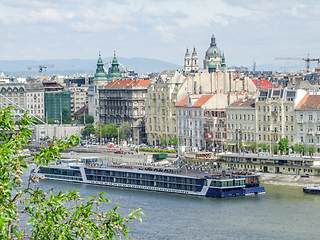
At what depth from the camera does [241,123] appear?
337 feet

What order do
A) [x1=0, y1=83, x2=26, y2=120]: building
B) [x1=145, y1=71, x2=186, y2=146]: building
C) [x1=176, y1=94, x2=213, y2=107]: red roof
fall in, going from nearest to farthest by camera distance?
[x1=176, y1=94, x2=213, y2=107]: red roof < [x1=145, y1=71, x2=186, y2=146]: building < [x1=0, y1=83, x2=26, y2=120]: building

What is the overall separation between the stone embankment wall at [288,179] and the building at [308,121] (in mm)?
10741

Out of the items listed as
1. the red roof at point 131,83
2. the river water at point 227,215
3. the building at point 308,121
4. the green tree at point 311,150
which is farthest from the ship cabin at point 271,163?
the red roof at point 131,83

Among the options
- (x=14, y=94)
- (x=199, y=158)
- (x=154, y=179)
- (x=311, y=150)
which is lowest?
(x=154, y=179)

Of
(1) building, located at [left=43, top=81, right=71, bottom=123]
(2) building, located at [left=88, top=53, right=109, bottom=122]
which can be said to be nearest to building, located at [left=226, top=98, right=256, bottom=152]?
(2) building, located at [left=88, top=53, right=109, bottom=122]

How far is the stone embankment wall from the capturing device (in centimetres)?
8006

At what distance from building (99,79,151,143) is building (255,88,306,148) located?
32.1 meters

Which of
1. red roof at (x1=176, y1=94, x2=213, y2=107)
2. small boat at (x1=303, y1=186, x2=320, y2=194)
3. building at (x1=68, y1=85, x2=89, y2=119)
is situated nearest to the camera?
small boat at (x1=303, y1=186, x2=320, y2=194)

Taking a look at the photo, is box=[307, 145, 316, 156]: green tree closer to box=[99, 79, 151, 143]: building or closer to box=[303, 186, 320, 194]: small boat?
box=[303, 186, 320, 194]: small boat

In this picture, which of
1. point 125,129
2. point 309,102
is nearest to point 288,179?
point 309,102

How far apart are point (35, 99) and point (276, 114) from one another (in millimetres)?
87061

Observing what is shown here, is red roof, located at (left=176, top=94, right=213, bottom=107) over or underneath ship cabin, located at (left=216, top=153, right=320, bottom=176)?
over

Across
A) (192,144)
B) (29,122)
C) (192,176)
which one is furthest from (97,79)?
(29,122)

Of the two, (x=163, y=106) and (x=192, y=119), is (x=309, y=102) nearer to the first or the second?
(x=192, y=119)
